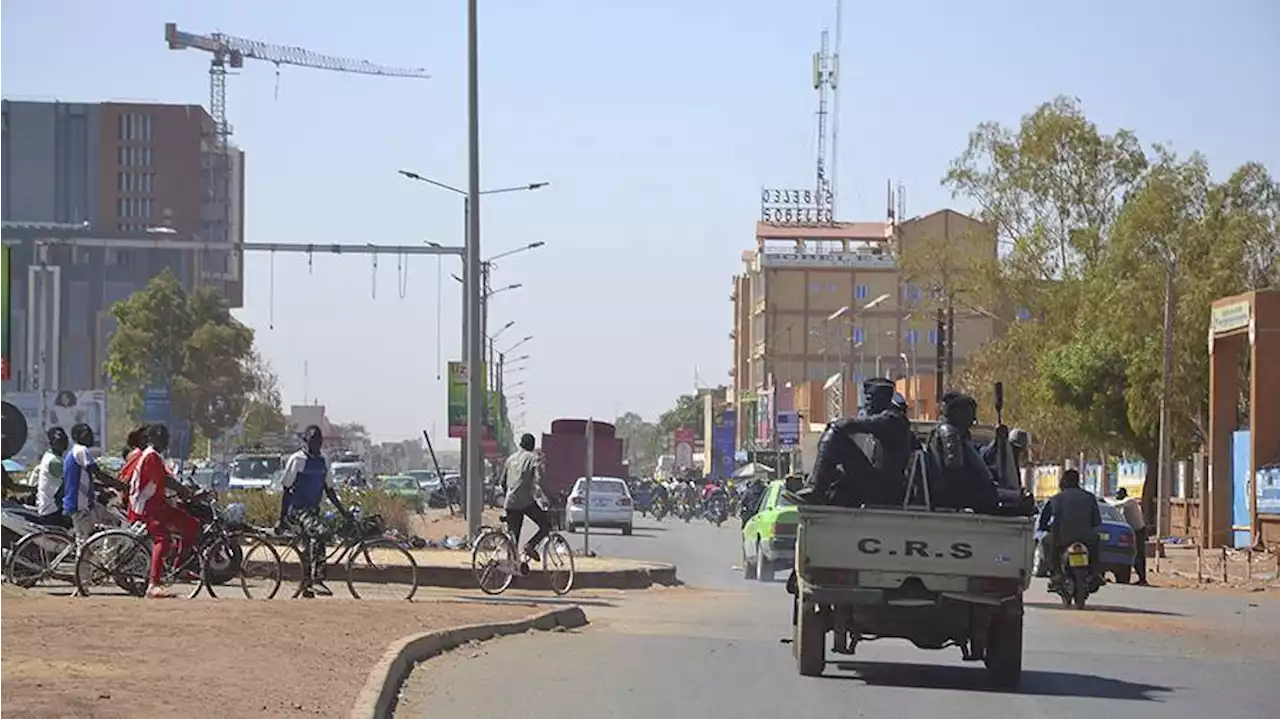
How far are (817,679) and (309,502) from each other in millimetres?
8177

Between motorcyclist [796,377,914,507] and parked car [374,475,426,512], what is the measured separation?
117ft

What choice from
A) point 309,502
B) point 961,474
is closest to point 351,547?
point 309,502

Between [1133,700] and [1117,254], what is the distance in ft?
152

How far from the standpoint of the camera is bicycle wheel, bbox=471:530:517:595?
Answer: 77.0 feet

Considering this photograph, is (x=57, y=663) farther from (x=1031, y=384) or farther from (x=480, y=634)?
(x=1031, y=384)

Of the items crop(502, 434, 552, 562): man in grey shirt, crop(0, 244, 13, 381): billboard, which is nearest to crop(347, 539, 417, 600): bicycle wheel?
crop(502, 434, 552, 562): man in grey shirt

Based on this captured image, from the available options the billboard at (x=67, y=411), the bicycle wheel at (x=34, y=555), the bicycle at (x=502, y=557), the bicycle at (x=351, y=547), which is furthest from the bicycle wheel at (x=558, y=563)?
the billboard at (x=67, y=411)

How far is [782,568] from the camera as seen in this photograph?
2953cm

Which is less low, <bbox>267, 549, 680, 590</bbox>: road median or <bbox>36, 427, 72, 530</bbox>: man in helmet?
<bbox>36, 427, 72, 530</bbox>: man in helmet

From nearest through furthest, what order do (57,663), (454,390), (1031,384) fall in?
(57,663) → (454,390) → (1031,384)

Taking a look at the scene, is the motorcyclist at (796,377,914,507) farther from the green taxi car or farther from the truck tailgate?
the green taxi car

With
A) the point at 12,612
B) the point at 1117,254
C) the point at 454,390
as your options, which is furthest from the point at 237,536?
the point at 1117,254

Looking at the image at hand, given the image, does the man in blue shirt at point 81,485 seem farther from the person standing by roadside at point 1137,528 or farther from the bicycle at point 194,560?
the person standing by roadside at point 1137,528

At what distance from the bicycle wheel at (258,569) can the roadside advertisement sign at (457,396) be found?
3184 cm
